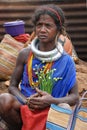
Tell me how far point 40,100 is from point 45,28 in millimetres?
640

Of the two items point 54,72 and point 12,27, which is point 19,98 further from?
point 12,27

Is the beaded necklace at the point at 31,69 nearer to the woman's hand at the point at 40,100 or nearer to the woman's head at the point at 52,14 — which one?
the woman's hand at the point at 40,100

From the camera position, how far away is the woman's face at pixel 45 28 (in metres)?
3.58

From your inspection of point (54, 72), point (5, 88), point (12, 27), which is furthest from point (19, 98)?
point (12, 27)

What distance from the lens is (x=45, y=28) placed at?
358 centimetres

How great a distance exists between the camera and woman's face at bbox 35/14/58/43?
358cm

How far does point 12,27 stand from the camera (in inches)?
250

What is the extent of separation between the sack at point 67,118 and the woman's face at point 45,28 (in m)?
0.68

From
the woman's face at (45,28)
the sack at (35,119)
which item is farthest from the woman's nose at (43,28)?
the sack at (35,119)

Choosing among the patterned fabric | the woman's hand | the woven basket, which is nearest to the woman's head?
the patterned fabric

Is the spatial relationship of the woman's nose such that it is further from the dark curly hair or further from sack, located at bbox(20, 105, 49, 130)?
sack, located at bbox(20, 105, 49, 130)

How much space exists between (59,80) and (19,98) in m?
0.40

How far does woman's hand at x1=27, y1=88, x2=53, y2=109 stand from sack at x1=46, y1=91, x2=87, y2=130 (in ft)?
0.66

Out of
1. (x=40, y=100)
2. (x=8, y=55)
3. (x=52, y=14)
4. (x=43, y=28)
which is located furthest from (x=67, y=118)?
(x=8, y=55)
